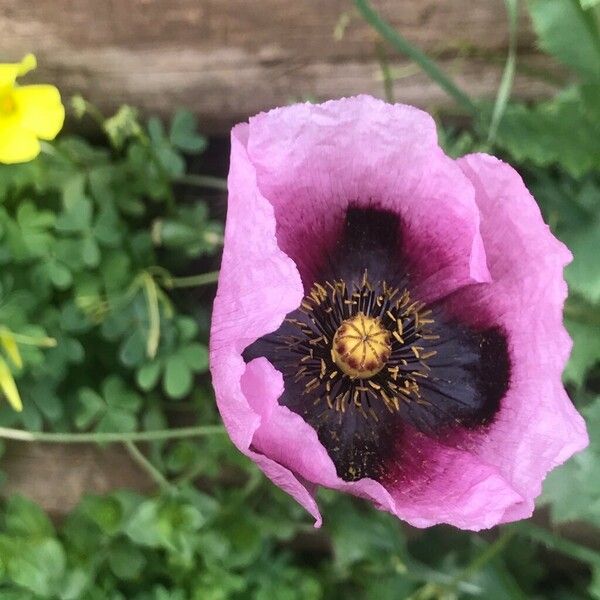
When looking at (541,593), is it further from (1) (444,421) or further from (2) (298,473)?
(2) (298,473)

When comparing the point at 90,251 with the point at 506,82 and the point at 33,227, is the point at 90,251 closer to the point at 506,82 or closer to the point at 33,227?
the point at 33,227

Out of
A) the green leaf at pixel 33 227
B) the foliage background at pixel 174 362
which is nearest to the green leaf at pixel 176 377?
the foliage background at pixel 174 362

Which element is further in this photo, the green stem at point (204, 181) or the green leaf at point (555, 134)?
the green stem at point (204, 181)

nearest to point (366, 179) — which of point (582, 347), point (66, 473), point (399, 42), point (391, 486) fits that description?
point (399, 42)

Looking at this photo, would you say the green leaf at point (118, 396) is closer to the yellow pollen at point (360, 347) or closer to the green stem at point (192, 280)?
the green stem at point (192, 280)

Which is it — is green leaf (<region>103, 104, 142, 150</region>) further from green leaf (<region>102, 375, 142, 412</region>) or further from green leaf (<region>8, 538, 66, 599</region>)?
green leaf (<region>8, 538, 66, 599</region>)

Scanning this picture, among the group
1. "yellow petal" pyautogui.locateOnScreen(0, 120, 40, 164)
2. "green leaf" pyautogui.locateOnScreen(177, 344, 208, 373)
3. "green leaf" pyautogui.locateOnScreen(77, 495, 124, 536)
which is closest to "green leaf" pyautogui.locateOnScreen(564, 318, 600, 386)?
"green leaf" pyautogui.locateOnScreen(177, 344, 208, 373)
